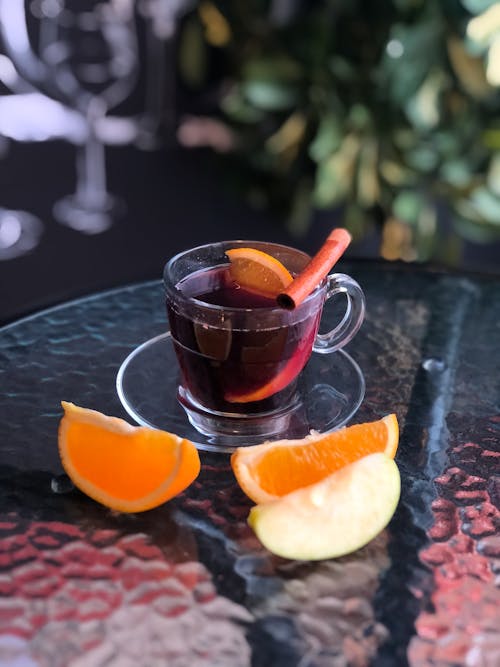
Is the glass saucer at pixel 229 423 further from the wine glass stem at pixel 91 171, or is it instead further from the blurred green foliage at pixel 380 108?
the wine glass stem at pixel 91 171

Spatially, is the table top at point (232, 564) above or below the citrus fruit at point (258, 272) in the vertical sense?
below

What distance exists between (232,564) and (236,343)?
0.69ft

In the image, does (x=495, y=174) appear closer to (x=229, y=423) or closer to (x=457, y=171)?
(x=457, y=171)

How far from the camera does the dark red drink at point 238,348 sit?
30.0 inches

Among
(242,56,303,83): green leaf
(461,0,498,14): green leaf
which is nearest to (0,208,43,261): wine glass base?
(242,56,303,83): green leaf

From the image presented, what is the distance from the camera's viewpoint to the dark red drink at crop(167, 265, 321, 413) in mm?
763

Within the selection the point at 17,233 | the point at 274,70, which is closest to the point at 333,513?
the point at 274,70

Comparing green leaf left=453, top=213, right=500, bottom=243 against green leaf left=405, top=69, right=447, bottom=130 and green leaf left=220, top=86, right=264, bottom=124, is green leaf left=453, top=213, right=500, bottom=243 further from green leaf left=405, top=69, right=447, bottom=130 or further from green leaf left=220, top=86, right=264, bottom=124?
green leaf left=220, top=86, right=264, bottom=124

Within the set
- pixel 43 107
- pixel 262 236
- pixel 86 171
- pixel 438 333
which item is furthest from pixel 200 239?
pixel 438 333

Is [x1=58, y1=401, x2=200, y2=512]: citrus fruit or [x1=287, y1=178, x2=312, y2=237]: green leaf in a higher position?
[x1=58, y1=401, x2=200, y2=512]: citrus fruit

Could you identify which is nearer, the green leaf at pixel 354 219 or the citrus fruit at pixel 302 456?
the citrus fruit at pixel 302 456

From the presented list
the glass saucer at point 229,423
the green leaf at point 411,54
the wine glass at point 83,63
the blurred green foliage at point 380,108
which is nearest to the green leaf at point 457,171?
the blurred green foliage at point 380,108

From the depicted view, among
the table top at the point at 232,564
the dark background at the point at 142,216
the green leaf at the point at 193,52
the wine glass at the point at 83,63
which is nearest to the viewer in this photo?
the table top at the point at 232,564

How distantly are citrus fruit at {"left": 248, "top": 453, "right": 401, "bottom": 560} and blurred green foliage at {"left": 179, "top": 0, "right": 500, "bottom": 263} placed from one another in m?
0.91
